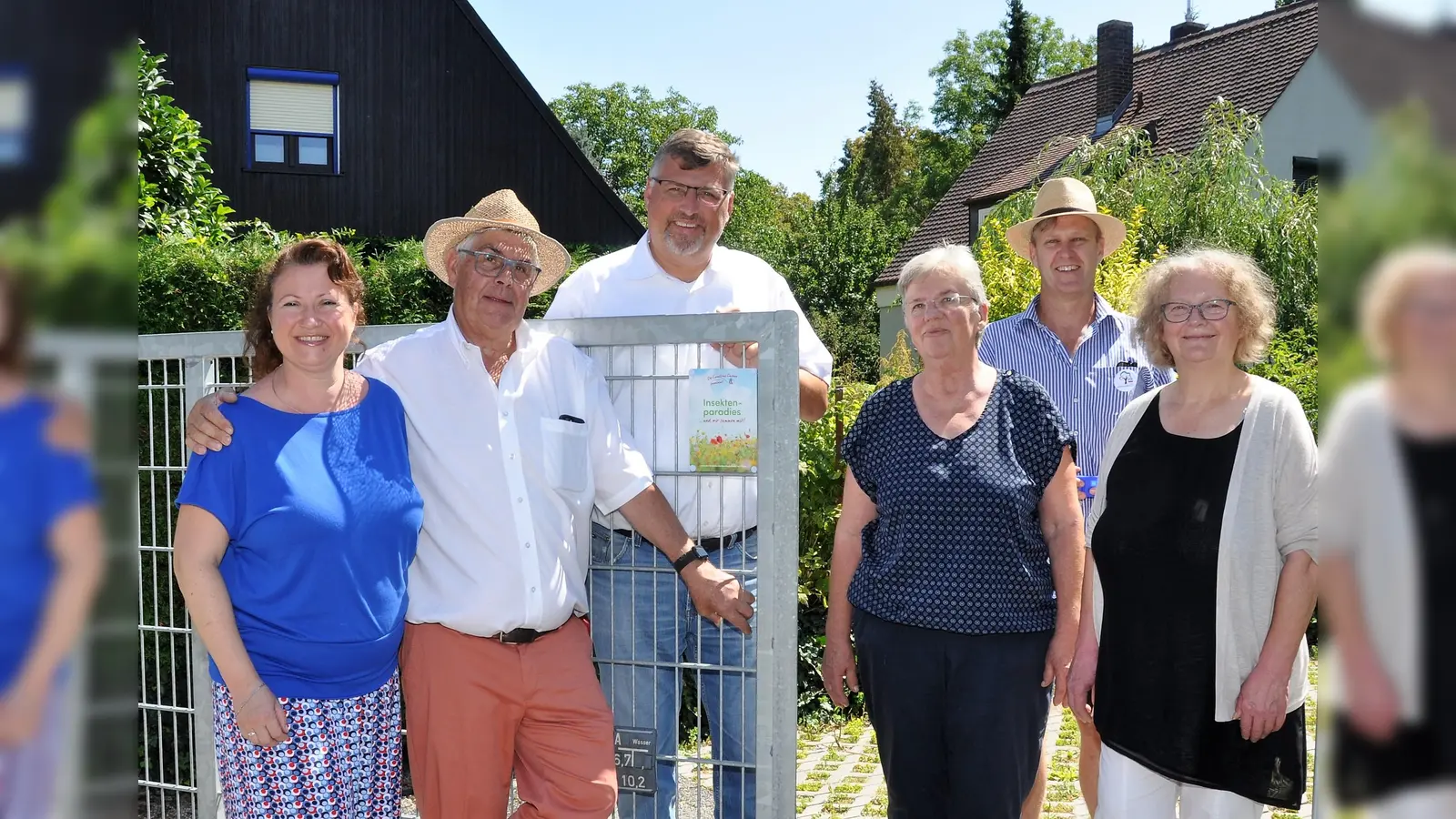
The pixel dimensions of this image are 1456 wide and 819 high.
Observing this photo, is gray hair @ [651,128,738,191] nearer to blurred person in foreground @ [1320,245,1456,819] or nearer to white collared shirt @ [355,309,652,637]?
white collared shirt @ [355,309,652,637]

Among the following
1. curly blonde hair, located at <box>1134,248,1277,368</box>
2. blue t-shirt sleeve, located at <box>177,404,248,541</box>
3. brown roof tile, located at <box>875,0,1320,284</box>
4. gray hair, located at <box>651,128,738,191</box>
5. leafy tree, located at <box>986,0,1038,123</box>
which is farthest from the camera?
leafy tree, located at <box>986,0,1038,123</box>

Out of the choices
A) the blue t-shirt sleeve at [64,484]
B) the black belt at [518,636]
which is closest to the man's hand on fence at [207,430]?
the black belt at [518,636]

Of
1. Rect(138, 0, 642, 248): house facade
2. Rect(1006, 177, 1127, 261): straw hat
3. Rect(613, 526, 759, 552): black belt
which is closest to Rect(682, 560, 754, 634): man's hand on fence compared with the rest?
Rect(613, 526, 759, 552): black belt

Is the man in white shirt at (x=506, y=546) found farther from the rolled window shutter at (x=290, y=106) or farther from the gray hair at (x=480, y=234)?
the rolled window shutter at (x=290, y=106)

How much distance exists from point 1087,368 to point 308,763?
269cm

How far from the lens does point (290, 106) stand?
17047mm

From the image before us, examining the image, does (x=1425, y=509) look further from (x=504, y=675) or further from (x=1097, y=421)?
(x=1097, y=421)

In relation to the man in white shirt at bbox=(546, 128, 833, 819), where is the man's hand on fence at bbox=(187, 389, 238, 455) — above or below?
above

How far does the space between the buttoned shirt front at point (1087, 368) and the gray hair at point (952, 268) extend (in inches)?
24.0

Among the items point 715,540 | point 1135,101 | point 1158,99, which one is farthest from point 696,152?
point 1135,101

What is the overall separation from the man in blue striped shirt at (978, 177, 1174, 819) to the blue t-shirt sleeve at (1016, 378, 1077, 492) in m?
0.52

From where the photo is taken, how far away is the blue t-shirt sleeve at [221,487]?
2.61 m

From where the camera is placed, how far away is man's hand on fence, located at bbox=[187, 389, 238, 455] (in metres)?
2.65

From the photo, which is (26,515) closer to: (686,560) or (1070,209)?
(686,560)
